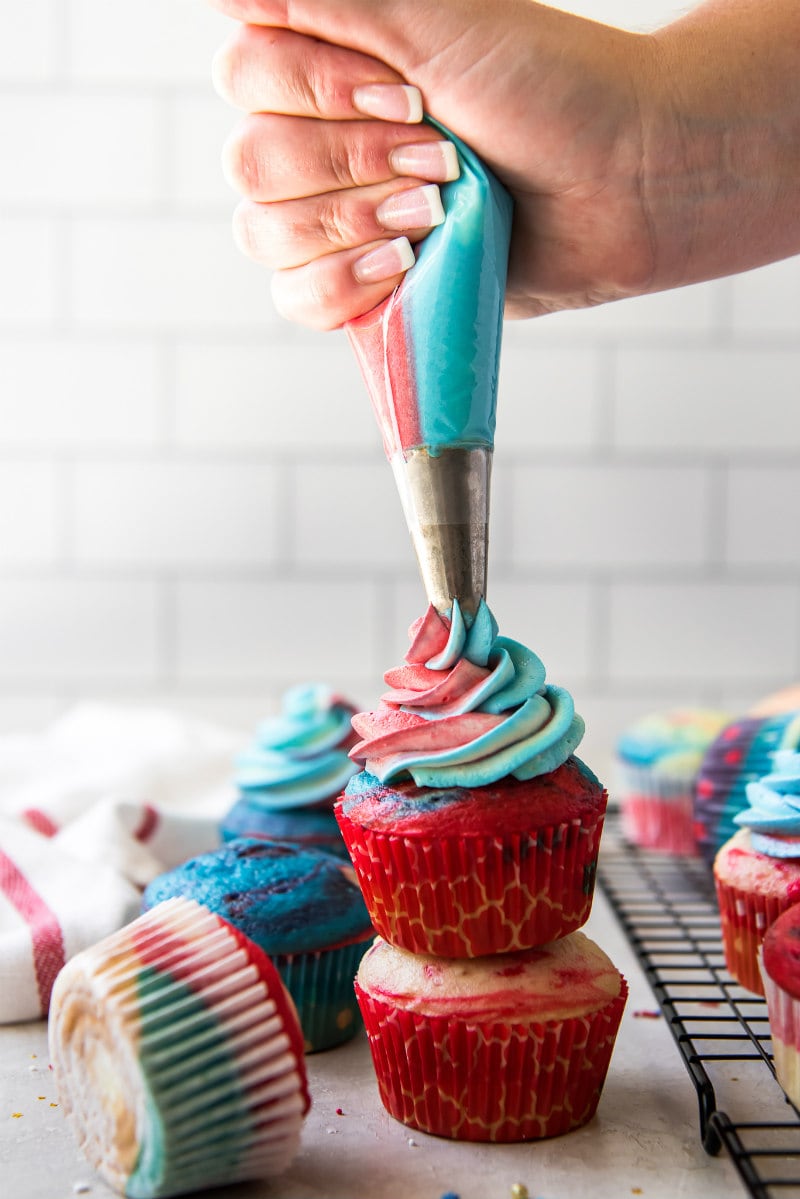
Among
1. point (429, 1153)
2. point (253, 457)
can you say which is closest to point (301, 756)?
point (429, 1153)

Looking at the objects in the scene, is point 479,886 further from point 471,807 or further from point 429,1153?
point 429,1153

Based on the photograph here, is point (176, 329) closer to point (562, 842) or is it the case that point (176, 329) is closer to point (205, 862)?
point (205, 862)

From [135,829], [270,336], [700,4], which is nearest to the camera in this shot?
[700,4]

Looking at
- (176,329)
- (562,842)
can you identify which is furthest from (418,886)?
(176,329)

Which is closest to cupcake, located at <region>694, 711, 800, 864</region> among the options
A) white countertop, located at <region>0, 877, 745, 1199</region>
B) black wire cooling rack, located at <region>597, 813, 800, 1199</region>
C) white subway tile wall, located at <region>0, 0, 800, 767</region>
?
black wire cooling rack, located at <region>597, 813, 800, 1199</region>

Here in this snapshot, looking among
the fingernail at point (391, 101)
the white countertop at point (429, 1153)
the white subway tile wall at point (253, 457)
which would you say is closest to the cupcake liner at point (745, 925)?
the white countertop at point (429, 1153)

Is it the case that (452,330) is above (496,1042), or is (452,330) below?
above

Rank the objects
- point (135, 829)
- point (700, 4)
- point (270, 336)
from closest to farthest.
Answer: point (700, 4), point (135, 829), point (270, 336)
